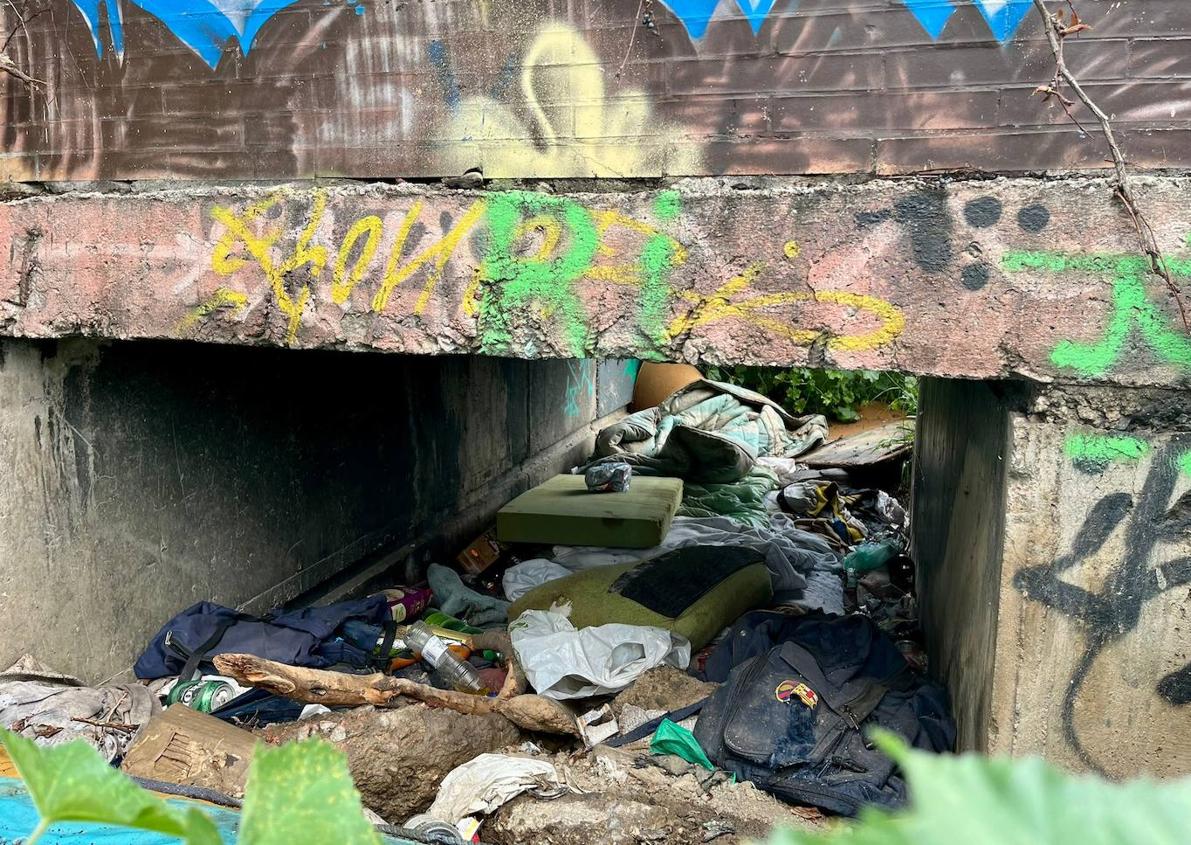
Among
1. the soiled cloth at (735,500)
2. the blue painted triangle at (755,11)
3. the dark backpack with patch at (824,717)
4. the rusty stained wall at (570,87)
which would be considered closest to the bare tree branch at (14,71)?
the rusty stained wall at (570,87)

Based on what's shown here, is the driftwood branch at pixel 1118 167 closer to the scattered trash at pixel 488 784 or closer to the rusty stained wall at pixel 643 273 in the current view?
the rusty stained wall at pixel 643 273

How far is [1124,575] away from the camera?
2.16m

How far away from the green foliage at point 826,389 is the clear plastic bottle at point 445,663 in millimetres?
7911

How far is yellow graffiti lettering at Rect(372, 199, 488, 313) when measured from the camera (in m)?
2.45

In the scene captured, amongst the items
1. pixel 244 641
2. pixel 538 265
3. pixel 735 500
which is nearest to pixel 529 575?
pixel 244 641

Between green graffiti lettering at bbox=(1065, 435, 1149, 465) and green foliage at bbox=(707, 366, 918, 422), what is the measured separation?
9.14 meters

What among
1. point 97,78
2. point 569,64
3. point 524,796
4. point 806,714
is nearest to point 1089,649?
point 806,714

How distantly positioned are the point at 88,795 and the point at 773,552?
5.22 meters

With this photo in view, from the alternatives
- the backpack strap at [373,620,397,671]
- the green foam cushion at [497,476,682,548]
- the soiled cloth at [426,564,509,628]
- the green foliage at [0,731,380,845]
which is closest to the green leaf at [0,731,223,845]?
the green foliage at [0,731,380,845]

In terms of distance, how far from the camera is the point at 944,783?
1.23 ft

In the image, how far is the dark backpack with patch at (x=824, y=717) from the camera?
9.21 feet

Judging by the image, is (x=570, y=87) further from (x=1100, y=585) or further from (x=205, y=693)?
(x=205, y=693)

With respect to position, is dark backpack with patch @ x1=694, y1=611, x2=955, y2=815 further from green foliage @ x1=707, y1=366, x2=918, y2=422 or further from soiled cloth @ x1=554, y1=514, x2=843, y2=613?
green foliage @ x1=707, y1=366, x2=918, y2=422

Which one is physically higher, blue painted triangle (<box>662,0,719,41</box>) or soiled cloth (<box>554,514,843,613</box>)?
blue painted triangle (<box>662,0,719,41</box>)
